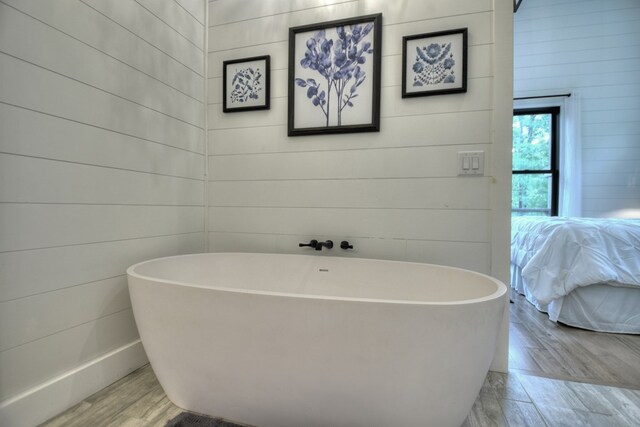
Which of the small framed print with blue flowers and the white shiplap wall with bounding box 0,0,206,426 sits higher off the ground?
the small framed print with blue flowers

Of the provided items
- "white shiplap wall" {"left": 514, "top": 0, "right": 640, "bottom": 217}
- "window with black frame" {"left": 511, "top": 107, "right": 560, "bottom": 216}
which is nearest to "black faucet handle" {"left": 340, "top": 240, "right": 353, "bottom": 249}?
"window with black frame" {"left": 511, "top": 107, "right": 560, "bottom": 216}

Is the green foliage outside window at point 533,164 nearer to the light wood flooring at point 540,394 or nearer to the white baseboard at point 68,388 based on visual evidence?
the light wood flooring at point 540,394

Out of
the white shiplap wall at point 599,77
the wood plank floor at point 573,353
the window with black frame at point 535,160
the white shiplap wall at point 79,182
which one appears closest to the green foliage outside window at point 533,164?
the window with black frame at point 535,160

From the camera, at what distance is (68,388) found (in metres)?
1.23

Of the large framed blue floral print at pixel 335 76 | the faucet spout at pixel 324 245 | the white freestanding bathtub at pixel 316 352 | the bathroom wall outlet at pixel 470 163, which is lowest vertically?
the white freestanding bathtub at pixel 316 352

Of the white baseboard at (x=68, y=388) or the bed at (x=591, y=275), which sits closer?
the white baseboard at (x=68, y=388)

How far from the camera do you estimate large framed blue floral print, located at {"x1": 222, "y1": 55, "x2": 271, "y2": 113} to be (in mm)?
1935

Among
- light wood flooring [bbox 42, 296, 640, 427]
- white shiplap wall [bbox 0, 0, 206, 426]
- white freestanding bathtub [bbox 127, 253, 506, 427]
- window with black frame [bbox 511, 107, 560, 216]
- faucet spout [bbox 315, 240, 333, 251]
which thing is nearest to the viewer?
white freestanding bathtub [bbox 127, 253, 506, 427]

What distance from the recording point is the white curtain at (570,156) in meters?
3.79

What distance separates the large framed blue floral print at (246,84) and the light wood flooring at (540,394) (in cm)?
163

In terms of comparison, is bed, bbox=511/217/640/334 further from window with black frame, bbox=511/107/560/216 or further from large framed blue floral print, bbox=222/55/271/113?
large framed blue floral print, bbox=222/55/271/113

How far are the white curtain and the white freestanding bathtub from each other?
3.61 metres

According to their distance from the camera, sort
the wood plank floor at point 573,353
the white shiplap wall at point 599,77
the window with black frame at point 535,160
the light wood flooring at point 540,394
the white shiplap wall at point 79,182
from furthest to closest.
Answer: the window with black frame at point 535,160 < the white shiplap wall at point 599,77 < the wood plank floor at point 573,353 < the light wood flooring at point 540,394 < the white shiplap wall at point 79,182

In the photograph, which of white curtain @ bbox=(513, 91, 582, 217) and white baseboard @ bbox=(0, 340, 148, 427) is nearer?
white baseboard @ bbox=(0, 340, 148, 427)
